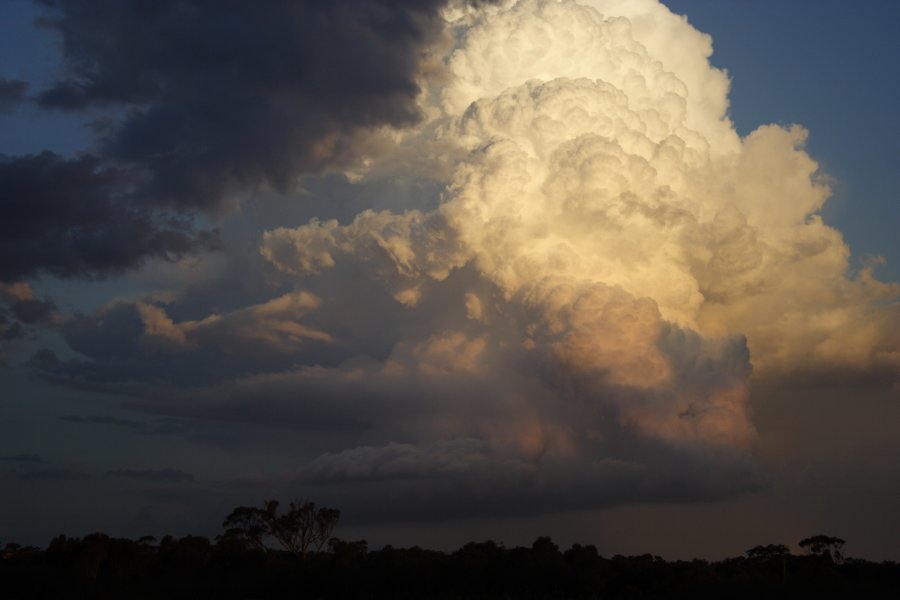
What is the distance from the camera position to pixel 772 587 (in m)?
48.0

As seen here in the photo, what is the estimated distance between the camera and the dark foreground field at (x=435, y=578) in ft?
170

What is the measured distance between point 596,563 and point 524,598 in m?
8.05

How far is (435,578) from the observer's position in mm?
61094

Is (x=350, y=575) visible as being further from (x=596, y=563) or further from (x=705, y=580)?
(x=705, y=580)

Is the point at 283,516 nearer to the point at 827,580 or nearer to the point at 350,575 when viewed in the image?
the point at 350,575

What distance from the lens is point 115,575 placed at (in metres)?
76.8

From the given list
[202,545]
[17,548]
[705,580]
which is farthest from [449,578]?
[17,548]

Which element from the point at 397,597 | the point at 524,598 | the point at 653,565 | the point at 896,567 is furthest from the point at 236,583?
the point at 896,567

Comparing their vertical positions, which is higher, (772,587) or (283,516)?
(283,516)

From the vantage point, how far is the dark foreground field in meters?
51.7

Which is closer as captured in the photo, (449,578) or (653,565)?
(449,578)

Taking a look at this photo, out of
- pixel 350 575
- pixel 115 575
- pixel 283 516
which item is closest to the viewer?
pixel 350 575

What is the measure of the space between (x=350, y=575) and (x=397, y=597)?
6.05m

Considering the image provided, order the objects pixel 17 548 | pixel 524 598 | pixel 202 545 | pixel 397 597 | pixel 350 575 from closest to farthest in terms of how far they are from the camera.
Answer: pixel 524 598 < pixel 397 597 < pixel 350 575 < pixel 202 545 < pixel 17 548
